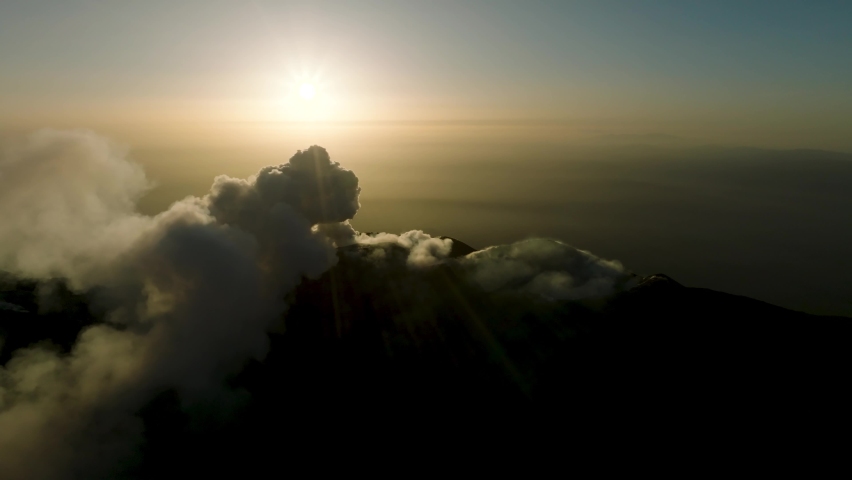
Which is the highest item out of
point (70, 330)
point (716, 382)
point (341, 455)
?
point (70, 330)

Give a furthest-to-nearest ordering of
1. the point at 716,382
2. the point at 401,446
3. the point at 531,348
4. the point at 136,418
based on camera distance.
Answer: the point at 531,348
the point at 716,382
the point at 401,446
the point at 136,418

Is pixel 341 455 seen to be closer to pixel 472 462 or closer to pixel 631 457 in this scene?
pixel 472 462

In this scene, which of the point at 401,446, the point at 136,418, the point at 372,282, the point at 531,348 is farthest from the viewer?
the point at 372,282

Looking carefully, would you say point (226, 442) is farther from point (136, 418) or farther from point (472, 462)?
point (472, 462)

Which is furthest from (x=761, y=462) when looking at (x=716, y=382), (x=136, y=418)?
(x=136, y=418)

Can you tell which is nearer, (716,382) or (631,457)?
(631,457)

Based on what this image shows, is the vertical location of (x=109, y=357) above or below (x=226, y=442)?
above
